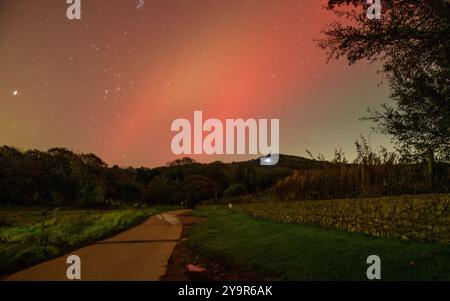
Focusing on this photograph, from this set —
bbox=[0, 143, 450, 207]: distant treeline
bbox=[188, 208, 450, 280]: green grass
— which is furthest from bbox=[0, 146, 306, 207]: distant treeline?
bbox=[188, 208, 450, 280]: green grass

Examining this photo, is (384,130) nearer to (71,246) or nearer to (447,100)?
(447,100)

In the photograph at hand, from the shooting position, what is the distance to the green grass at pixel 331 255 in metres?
8.27

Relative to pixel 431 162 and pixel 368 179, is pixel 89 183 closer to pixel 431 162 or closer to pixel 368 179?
pixel 368 179

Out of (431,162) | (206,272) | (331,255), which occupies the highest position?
(431,162)

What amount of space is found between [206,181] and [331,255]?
80141 millimetres

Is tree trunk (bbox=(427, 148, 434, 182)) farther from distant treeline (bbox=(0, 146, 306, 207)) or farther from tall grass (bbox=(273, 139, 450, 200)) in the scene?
distant treeline (bbox=(0, 146, 306, 207))

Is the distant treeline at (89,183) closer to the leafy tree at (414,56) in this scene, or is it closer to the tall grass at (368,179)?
the tall grass at (368,179)

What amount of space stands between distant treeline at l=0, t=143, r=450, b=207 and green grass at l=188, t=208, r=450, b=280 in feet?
8.31

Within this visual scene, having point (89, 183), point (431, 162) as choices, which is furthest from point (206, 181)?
point (431, 162)

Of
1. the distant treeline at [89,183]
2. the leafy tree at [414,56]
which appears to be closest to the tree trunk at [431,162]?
the leafy tree at [414,56]

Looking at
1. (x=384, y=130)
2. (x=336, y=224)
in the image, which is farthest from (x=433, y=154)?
(x=336, y=224)

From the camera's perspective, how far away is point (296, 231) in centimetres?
A: 1698

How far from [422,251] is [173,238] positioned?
1447 cm

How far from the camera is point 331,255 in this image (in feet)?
35.5
